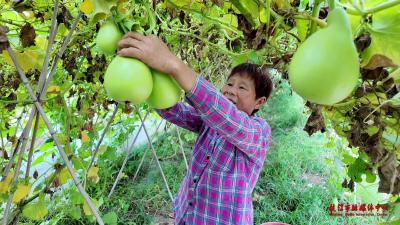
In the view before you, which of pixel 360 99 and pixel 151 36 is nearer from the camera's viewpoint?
pixel 151 36

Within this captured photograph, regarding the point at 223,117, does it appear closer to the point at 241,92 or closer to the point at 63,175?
the point at 241,92

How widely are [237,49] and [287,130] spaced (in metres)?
4.42

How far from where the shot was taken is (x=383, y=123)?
3.11 feet

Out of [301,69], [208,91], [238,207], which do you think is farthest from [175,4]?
[238,207]

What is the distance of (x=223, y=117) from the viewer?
1050 mm

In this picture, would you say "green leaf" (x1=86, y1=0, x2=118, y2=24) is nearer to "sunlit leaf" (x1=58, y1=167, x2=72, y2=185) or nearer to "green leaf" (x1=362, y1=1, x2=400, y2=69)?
"green leaf" (x1=362, y1=1, x2=400, y2=69)

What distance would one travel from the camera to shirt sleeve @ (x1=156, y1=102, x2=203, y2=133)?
1.60 m

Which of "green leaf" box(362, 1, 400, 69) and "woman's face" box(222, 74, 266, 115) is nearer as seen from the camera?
"green leaf" box(362, 1, 400, 69)

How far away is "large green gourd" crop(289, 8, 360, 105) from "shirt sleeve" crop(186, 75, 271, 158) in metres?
0.42

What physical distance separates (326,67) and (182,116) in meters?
1.23

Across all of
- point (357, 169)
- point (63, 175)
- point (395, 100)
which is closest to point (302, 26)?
point (395, 100)

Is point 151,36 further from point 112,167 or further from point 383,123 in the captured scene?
point 112,167

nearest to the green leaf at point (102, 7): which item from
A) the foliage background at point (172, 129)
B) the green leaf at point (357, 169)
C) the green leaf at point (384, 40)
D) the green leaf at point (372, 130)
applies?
the foliage background at point (172, 129)

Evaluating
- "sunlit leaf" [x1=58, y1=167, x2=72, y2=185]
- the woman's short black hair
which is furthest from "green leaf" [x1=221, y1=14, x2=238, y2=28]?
"sunlit leaf" [x1=58, y1=167, x2=72, y2=185]
